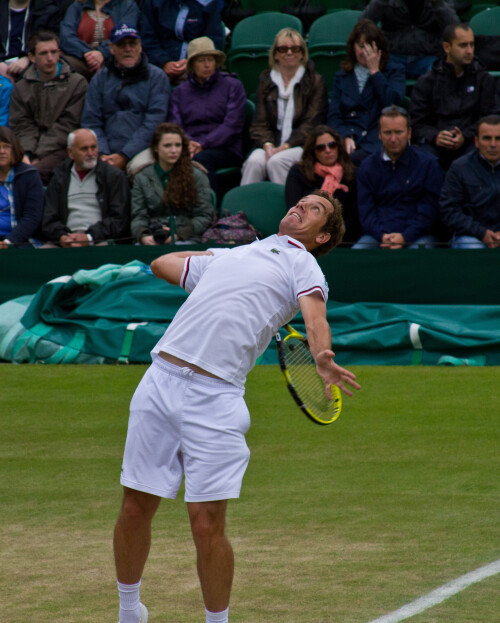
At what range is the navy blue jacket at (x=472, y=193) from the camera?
33.0 ft

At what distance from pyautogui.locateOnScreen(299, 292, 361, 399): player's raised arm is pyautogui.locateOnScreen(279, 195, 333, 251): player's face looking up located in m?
0.42

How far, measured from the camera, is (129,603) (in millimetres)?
3617

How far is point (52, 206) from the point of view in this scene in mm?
10891

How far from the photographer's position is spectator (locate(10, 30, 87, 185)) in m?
11.8

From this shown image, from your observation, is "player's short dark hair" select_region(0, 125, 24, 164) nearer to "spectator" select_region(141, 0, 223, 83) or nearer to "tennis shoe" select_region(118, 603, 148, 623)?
"spectator" select_region(141, 0, 223, 83)

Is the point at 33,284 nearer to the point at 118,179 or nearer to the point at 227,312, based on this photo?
the point at 118,179

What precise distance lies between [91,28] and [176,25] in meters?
1.22

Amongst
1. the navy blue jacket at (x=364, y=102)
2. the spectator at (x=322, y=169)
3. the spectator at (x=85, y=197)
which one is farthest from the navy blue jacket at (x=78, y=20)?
the spectator at (x=322, y=169)

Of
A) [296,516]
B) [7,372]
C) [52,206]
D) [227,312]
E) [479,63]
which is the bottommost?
[7,372]

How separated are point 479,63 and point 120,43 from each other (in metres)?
4.05

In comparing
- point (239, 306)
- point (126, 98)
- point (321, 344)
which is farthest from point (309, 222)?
point (126, 98)

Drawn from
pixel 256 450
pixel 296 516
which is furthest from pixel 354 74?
pixel 296 516

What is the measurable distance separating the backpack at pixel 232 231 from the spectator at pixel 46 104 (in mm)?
2469

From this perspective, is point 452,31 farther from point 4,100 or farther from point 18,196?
point 4,100
